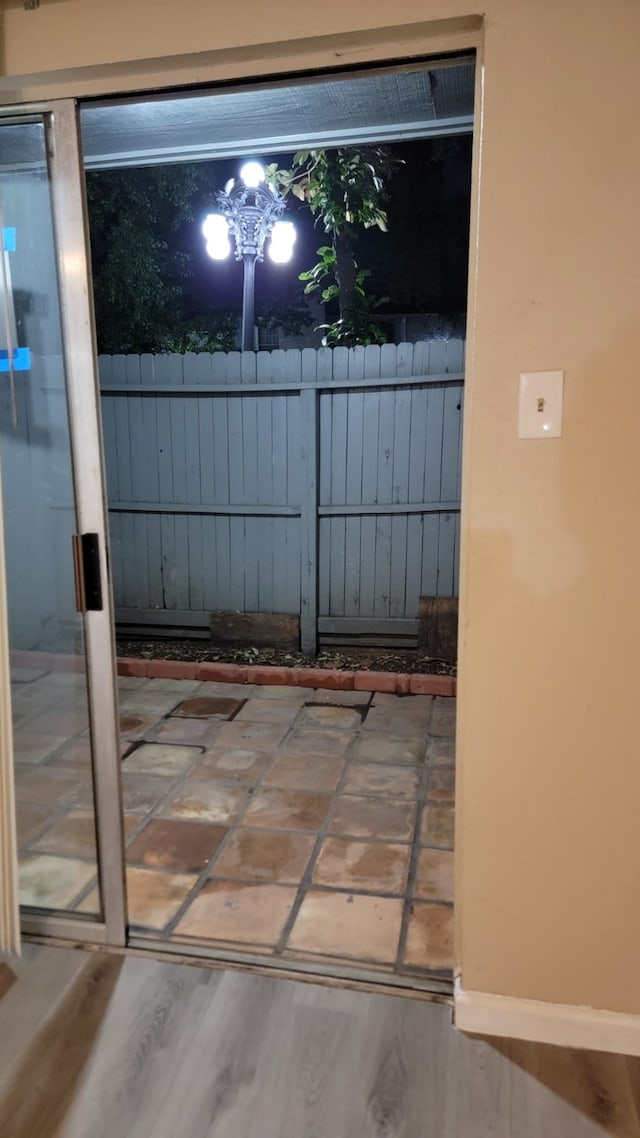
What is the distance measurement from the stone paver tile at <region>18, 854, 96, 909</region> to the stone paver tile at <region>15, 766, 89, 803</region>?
0.62 feet

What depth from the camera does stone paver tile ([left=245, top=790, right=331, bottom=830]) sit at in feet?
8.75

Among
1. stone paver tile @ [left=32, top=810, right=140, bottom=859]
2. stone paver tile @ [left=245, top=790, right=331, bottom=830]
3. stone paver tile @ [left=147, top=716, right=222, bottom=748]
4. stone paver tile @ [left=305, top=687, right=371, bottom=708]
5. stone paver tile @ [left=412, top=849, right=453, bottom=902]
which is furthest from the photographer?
stone paver tile @ [left=305, top=687, right=371, bottom=708]

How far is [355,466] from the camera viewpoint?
433cm

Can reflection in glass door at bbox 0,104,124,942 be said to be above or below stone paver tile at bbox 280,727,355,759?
above

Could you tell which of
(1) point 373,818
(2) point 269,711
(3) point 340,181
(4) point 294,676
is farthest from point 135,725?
(3) point 340,181

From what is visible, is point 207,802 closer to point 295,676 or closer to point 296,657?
point 295,676

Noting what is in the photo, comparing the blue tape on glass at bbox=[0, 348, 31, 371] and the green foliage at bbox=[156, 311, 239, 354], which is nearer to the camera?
the blue tape on glass at bbox=[0, 348, 31, 371]

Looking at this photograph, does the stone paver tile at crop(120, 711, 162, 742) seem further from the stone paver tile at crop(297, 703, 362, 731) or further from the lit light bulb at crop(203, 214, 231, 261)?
the lit light bulb at crop(203, 214, 231, 261)

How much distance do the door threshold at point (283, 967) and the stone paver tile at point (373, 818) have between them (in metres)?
0.70

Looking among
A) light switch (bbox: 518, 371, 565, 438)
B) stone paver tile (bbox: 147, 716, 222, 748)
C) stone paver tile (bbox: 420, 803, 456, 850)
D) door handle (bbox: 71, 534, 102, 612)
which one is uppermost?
light switch (bbox: 518, 371, 565, 438)

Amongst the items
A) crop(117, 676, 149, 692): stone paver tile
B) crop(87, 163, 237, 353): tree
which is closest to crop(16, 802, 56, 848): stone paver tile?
crop(117, 676, 149, 692): stone paver tile

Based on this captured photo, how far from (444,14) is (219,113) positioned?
3.33ft

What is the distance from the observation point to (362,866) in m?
2.39

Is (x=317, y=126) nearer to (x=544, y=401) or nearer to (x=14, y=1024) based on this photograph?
(x=544, y=401)
